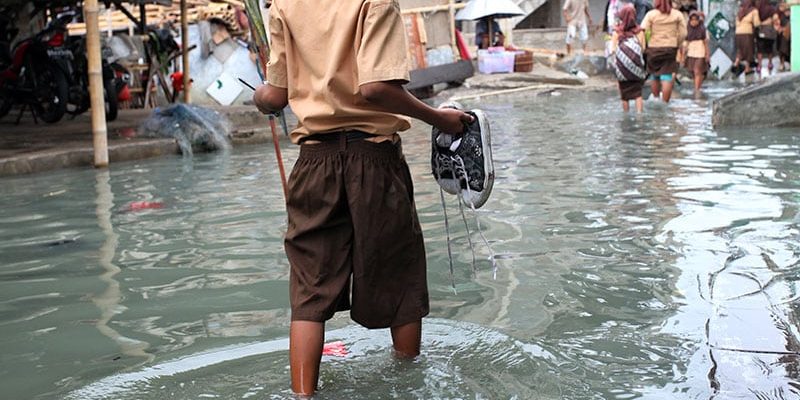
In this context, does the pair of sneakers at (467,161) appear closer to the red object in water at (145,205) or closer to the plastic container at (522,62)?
the red object in water at (145,205)

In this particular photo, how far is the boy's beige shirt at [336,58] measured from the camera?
3045mm

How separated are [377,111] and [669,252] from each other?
107 inches

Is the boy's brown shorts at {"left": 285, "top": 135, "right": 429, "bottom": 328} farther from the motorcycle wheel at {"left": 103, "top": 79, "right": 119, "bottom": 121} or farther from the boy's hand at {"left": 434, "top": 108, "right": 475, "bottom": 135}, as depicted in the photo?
the motorcycle wheel at {"left": 103, "top": 79, "right": 119, "bottom": 121}

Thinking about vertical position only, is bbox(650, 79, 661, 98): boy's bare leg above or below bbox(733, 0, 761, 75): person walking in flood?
below

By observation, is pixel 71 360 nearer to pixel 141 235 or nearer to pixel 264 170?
pixel 141 235

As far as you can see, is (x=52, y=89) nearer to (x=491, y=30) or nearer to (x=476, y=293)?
(x=476, y=293)

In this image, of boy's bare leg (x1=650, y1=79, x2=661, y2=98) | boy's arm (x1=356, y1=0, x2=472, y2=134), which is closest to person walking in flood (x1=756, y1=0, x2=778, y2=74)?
boy's bare leg (x1=650, y1=79, x2=661, y2=98)

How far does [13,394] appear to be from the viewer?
3555 mm

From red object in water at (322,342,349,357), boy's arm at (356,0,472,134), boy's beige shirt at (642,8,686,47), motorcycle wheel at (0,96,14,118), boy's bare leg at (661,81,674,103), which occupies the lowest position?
red object in water at (322,342,349,357)

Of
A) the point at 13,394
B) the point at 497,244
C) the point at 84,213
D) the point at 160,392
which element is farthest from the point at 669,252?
the point at 84,213

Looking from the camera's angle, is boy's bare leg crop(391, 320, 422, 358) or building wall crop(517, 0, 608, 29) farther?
building wall crop(517, 0, 608, 29)

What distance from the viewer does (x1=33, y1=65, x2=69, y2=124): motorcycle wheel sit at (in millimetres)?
12539

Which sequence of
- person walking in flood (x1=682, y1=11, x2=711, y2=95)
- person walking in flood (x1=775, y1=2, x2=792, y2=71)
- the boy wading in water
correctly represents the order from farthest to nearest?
1. person walking in flood (x1=775, y1=2, x2=792, y2=71)
2. person walking in flood (x1=682, y1=11, x2=711, y2=95)
3. the boy wading in water

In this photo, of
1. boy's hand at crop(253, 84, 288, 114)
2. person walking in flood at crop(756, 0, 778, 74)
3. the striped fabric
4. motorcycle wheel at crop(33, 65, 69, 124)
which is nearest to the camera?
boy's hand at crop(253, 84, 288, 114)
